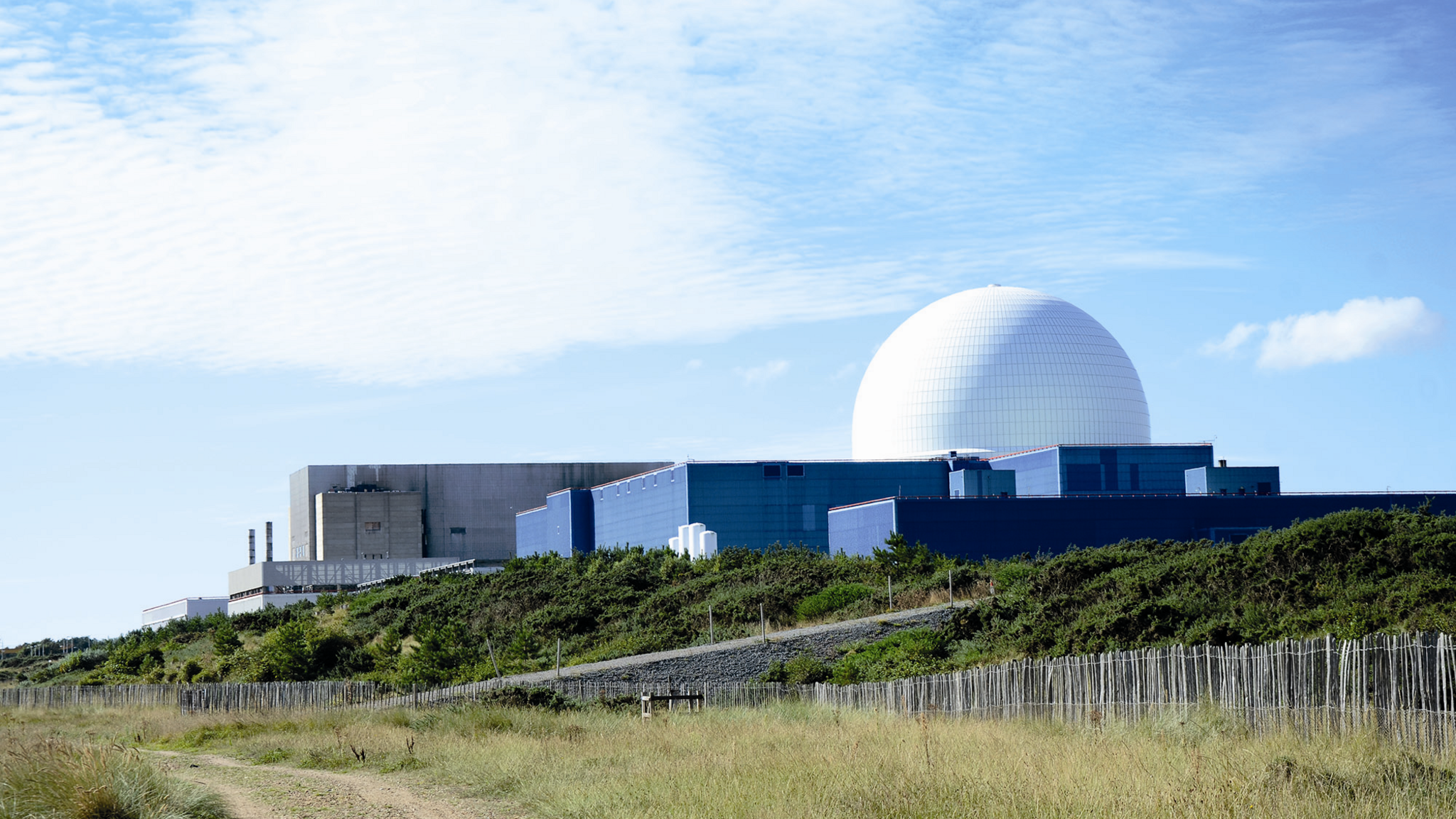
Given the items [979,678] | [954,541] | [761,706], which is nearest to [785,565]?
[954,541]

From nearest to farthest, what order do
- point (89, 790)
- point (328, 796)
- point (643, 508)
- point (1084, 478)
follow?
point (89, 790), point (328, 796), point (1084, 478), point (643, 508)

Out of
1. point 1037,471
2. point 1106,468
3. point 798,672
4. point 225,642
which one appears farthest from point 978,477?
point 798,672

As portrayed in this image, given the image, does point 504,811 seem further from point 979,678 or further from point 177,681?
point 177,681

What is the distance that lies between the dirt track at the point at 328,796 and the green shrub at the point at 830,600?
936 inches

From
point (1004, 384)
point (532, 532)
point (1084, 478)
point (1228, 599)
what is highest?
point (1004, 384)

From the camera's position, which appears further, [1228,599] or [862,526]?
[862,526]

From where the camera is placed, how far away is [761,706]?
2558cm

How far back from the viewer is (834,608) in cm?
4181

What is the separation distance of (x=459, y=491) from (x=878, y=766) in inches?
3714

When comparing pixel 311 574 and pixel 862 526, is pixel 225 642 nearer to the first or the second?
pixel 862 526

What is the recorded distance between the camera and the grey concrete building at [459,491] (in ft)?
341

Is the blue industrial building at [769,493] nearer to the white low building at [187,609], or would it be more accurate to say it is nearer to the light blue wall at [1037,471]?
the light blue wall at [1037,471]

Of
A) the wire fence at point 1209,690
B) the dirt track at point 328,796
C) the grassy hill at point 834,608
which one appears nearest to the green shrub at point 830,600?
the grassy hill at point 834,608

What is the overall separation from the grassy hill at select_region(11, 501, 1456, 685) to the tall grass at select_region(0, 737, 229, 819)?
1547 cm
